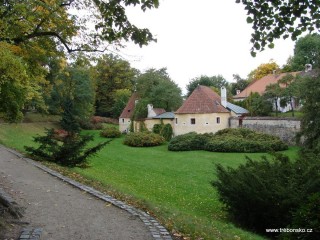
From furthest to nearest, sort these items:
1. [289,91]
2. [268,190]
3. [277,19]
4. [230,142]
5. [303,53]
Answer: [303,53] < [289,91] < [230,142] < [268,190] < [277,19]

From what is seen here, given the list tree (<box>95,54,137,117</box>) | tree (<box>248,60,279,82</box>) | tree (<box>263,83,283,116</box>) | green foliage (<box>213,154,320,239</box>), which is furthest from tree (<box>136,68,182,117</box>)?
green foliage (<box>213,154,320,239</box>)

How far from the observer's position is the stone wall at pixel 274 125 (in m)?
35.0

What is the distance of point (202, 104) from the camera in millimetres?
39062

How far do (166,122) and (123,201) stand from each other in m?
33.6

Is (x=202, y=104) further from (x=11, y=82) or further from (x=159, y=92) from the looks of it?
(x=11, y=82)

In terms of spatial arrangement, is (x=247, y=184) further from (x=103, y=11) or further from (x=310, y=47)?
(x=310, y=47)

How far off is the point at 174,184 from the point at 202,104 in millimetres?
22602

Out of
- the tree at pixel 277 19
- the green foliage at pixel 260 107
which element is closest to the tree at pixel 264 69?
the green foliage at pixel 260 107

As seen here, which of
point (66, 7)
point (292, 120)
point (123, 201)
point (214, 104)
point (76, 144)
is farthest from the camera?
point (214, 104)

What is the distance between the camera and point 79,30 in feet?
42.9

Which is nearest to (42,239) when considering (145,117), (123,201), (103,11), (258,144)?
(123,201)

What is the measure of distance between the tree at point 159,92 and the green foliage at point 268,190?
1438 inches

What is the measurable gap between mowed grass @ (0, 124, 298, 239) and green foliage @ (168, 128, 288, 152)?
1323 millimetres

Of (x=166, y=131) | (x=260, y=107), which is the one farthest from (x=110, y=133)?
(x=260, y=107)
